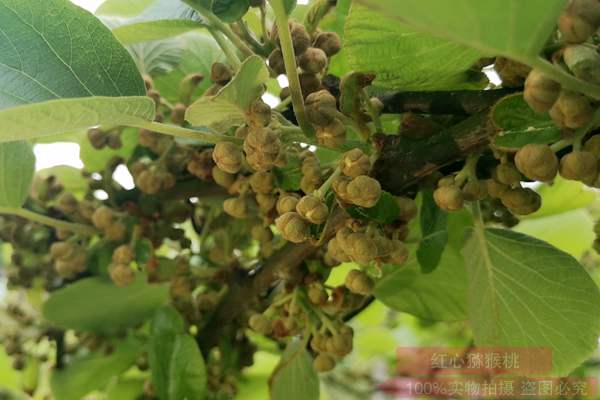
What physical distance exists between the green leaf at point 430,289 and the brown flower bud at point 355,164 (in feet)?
0.98

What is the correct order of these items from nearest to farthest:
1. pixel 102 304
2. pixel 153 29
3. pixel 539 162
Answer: pixel 539 162 < pixel 153 29 < pixel 102 304

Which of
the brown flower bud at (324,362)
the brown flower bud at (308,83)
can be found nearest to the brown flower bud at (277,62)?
the brown flower bud at (308,83)

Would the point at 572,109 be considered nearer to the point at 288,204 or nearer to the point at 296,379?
the point at 288,204

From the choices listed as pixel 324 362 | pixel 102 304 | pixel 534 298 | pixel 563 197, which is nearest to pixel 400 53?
pixel 534 298

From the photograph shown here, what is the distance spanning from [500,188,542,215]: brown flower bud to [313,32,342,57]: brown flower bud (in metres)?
0.21

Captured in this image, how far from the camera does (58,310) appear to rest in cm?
102

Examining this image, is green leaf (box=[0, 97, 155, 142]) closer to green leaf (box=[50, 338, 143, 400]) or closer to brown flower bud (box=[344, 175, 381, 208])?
brown flower bud (box=[344, 175, 381, 208])

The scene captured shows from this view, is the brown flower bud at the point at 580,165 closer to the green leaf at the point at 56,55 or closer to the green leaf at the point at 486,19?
the green leaf at the point at 486,19

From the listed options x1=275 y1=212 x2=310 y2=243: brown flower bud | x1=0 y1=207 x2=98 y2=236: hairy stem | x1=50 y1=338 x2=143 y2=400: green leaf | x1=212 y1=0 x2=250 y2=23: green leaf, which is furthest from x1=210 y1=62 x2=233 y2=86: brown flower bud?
x1=50 y1=338 x2=143 y2=400: green leaf

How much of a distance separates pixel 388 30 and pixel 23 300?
37.9 inches

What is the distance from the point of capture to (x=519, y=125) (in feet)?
1.63

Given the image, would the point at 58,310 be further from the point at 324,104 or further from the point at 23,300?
the point at 324,104

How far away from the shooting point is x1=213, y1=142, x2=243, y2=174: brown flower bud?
0.56m

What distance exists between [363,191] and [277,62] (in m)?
0.16
